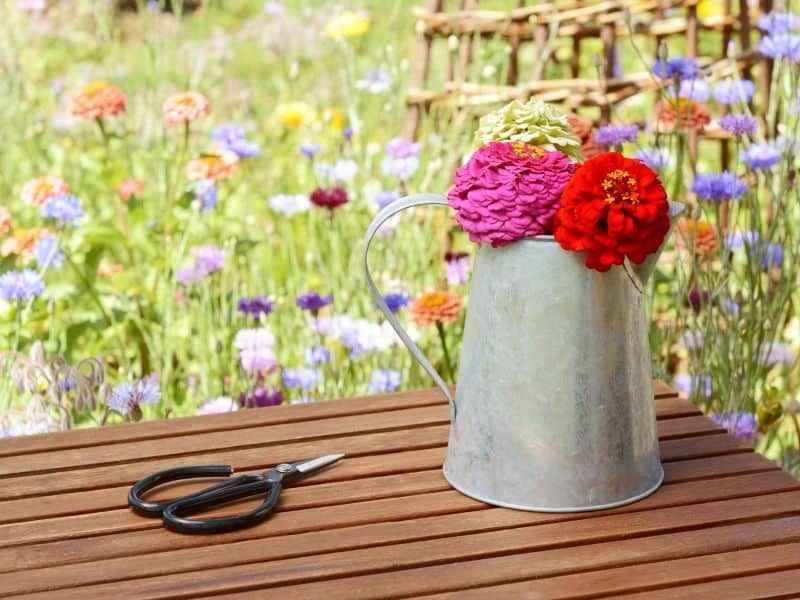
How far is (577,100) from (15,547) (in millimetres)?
1562

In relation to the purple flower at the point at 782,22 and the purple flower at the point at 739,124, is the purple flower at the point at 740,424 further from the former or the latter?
the purple flower at the point at 782,22

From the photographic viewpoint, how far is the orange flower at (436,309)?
175 centimetres

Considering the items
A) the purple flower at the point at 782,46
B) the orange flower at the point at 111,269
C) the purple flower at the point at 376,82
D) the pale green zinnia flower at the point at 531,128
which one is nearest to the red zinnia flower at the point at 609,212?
the pale green zinnia flower at the point at 531,128

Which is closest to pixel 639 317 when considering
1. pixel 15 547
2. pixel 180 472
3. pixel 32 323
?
pixel 180 472

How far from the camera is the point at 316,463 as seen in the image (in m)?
1.17

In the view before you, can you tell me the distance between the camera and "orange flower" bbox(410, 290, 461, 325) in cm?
175

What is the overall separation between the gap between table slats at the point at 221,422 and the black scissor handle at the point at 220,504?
0.19 meters

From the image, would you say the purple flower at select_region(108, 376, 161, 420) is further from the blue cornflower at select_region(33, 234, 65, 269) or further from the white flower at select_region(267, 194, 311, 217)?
the white flower at select_region(267, 194, 311, 217)

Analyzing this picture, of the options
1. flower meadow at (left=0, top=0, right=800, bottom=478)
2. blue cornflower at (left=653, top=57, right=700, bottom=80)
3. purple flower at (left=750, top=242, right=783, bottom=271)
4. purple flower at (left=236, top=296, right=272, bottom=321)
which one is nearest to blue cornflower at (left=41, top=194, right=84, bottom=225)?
flower meadow at (left=0, top=0, right=800, bottom=478)

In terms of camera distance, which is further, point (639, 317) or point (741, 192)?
point (741, 192)

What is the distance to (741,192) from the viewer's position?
184cm

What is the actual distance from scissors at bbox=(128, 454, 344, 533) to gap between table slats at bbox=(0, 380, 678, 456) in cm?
13

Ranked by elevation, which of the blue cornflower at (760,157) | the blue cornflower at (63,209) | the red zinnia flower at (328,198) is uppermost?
the blue cornflower at (760,157)

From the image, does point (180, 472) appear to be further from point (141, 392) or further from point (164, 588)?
point (141, 392)
